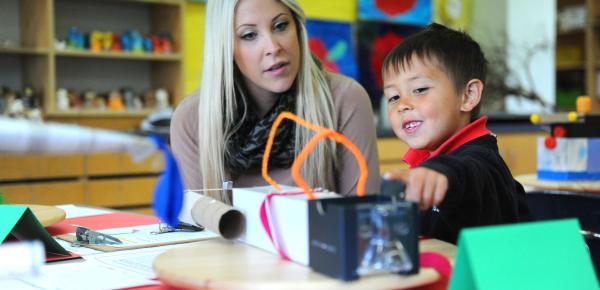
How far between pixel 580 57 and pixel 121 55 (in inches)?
163

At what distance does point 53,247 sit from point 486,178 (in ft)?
2.24

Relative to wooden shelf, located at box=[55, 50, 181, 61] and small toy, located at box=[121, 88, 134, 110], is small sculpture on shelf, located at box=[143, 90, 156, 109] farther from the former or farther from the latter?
wooden shelf, located at box=[55, 50, 181, 61]

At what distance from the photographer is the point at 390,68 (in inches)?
51.9

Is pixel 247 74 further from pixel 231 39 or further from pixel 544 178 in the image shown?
pixel 544 178

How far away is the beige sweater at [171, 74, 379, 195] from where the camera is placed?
1.72 meters

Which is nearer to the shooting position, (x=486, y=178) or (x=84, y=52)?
(x=486, y=178)

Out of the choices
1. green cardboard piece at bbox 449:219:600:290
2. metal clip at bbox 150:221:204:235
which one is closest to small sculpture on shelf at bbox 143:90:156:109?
metal clip at bbox 150:221:204:235

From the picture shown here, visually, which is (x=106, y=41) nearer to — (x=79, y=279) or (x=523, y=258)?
(x=79, y=279)

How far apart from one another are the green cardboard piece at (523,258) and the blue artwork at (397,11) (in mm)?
4674

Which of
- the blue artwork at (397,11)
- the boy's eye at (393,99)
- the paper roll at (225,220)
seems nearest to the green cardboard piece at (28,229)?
the paper roll at (225,220)

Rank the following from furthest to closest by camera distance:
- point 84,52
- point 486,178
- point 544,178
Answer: point 84,52
point 544,178
point 486,178

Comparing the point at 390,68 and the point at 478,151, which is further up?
the point at 390,68

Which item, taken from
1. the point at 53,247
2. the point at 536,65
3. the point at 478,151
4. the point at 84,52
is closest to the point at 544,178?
A: the point at 478,151

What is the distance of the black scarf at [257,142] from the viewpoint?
5.54ft
